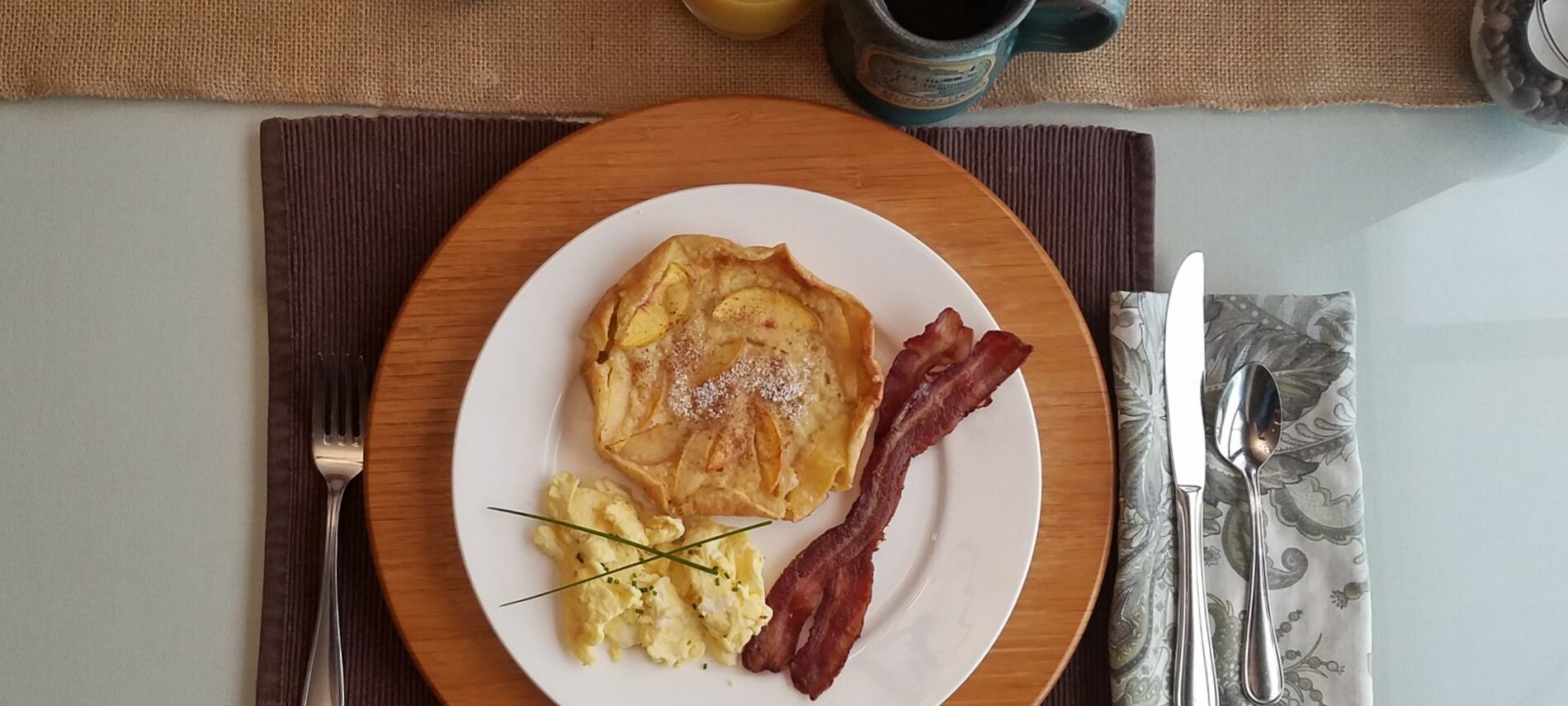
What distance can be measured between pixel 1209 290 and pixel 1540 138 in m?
0.64

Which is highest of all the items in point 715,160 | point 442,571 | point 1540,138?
point 1540,138

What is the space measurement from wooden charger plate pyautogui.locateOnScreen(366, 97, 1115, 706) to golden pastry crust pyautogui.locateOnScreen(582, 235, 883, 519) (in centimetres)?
18

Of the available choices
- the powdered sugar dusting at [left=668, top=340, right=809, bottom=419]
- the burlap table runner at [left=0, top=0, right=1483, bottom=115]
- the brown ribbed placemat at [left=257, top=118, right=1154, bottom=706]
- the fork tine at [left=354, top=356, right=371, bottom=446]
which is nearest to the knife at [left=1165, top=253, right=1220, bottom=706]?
the brown ribbed placemat at [left=257, top=118, right=1154, bottom=706]

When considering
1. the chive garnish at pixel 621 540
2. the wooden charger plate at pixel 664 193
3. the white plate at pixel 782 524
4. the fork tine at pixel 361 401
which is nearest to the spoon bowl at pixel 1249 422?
the wooden charger plate at pixel 664 193

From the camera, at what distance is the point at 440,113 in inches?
71.0

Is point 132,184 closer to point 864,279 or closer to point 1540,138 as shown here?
point 864,279

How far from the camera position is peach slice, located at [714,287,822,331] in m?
1.61

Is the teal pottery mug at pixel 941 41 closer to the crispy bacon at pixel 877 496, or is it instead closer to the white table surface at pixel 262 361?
the white table surface at pixel 262 361

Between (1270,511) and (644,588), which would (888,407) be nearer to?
(644,588)

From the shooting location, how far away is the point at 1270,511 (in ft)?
5.75

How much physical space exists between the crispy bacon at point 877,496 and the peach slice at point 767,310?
0.53 feet

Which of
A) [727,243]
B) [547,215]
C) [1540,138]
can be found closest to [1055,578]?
[727,243]

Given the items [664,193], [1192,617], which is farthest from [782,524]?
[1192,617]

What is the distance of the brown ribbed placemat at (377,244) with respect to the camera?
67.3 inches
